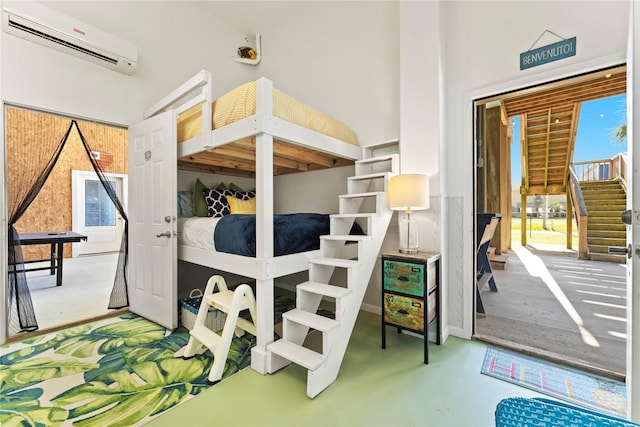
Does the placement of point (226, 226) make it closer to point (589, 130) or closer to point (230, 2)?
point (230, 2)

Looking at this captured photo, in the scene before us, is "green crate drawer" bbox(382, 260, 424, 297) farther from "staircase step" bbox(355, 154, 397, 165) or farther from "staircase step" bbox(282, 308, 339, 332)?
"staircase step" bbox(355, 154, 397, 165)

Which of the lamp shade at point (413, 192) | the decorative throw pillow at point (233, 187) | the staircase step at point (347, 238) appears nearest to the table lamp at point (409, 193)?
the lamp shade at point (413, 192)

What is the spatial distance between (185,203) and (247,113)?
175cm

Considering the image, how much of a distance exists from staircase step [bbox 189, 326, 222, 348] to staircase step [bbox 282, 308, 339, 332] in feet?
1.65

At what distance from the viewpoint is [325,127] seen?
2498 mm

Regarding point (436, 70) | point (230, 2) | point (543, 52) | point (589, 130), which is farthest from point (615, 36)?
point (589, 130)

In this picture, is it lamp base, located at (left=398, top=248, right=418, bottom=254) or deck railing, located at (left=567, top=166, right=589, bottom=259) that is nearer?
lamp base, located at (left=398, top=248, right=418, bottom=254)

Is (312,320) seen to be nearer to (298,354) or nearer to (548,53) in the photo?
(298,354)

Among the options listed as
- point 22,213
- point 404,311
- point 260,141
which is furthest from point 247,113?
point 22,213

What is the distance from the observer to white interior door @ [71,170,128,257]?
18.2 ft

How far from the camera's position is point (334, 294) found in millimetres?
1789

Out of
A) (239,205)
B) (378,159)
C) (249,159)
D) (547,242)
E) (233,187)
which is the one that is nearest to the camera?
(378,159)

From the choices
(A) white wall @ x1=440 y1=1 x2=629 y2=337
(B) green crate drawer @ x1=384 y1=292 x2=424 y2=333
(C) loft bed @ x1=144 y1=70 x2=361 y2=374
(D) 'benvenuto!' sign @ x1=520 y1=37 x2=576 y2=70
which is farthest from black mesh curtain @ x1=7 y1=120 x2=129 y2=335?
(D) 'benvenuto!' sign @ x1=520 y1=37 x2=576 y2=70

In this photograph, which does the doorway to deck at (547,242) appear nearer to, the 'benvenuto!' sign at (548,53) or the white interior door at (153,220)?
the 'benvenuto!' sign at (548,53)
